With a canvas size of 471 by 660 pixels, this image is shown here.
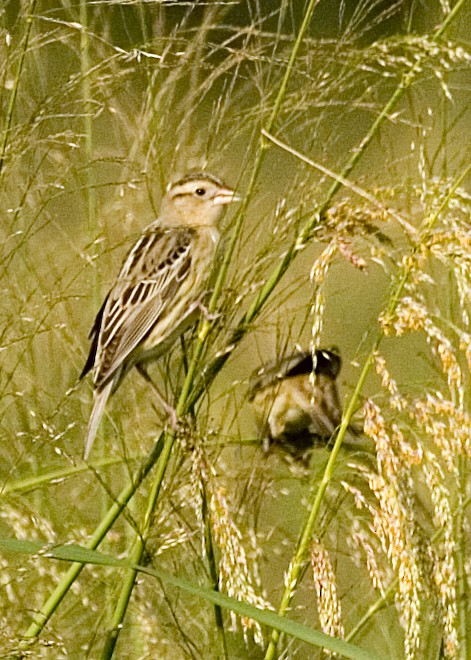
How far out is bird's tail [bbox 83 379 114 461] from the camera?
232 cm

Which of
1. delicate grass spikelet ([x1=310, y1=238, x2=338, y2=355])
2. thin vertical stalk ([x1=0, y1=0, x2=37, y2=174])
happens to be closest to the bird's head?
thin vertical stalk ([x1=0, y1=0, x2=37, y2=174])

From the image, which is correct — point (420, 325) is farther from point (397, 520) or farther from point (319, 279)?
point (397, 520)

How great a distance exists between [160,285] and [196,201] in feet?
0.96

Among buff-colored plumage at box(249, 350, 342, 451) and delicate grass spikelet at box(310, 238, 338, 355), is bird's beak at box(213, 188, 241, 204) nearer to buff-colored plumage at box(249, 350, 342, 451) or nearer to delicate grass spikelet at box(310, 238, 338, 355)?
buff-colored plumage at box(249, 350, 342, 451)

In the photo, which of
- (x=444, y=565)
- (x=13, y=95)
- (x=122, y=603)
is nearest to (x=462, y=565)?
(x=444, y=565)

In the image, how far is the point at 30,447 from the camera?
2.21 m

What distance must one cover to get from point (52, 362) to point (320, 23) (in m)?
4.11

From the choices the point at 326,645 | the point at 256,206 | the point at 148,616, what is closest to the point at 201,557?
the point at 148,616

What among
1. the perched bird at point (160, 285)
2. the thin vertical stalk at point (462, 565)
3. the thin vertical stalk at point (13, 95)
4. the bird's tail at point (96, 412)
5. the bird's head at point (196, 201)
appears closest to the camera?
the thin vertical stalk at point (13, 95)

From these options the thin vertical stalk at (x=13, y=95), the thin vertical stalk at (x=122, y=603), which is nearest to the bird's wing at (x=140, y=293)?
the thin vertical stalk at (x=13, y=95)

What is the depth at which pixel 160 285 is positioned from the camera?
287 centimetres

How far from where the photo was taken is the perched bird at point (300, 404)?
2.47 metres

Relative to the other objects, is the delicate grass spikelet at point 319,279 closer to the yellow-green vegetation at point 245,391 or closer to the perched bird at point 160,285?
the yellow-green vegetation at point 245,391

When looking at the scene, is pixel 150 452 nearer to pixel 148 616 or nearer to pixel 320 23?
pixel 148 616
